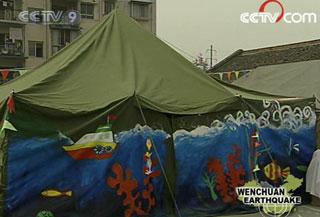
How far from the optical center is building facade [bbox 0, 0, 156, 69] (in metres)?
37.4

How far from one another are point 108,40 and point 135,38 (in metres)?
0.50

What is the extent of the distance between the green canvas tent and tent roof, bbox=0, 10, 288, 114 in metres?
0.02

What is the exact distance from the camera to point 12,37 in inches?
1494

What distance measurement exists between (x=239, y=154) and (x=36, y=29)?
33.3m

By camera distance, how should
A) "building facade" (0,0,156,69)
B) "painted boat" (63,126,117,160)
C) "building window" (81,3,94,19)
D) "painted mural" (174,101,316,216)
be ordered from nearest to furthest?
1. "painted boat" (63,126,117,160)
2. "painted mural" (174,101,316,216)
3. "building facade" (0,0,156,69)
4. "building window" (81,3,94,19)

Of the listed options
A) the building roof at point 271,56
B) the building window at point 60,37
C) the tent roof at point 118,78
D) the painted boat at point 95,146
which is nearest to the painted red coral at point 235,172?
the tent roof at point 118,78

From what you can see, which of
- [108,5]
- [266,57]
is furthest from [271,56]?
[108,5]

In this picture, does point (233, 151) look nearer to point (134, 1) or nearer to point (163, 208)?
point (163, 208)

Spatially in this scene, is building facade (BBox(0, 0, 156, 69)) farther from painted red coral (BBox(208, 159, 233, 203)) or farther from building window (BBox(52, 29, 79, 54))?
painted red coral (BBox(208, 159, 233, 203))

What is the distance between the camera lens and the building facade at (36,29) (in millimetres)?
37438

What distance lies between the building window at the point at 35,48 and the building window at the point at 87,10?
4661mm

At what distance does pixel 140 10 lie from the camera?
45.2 metres

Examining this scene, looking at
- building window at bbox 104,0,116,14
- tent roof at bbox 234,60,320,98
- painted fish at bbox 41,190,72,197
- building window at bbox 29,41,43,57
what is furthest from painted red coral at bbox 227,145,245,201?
building window at bbox 104,0,116,14

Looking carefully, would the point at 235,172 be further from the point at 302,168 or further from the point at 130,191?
the point at 130,191
